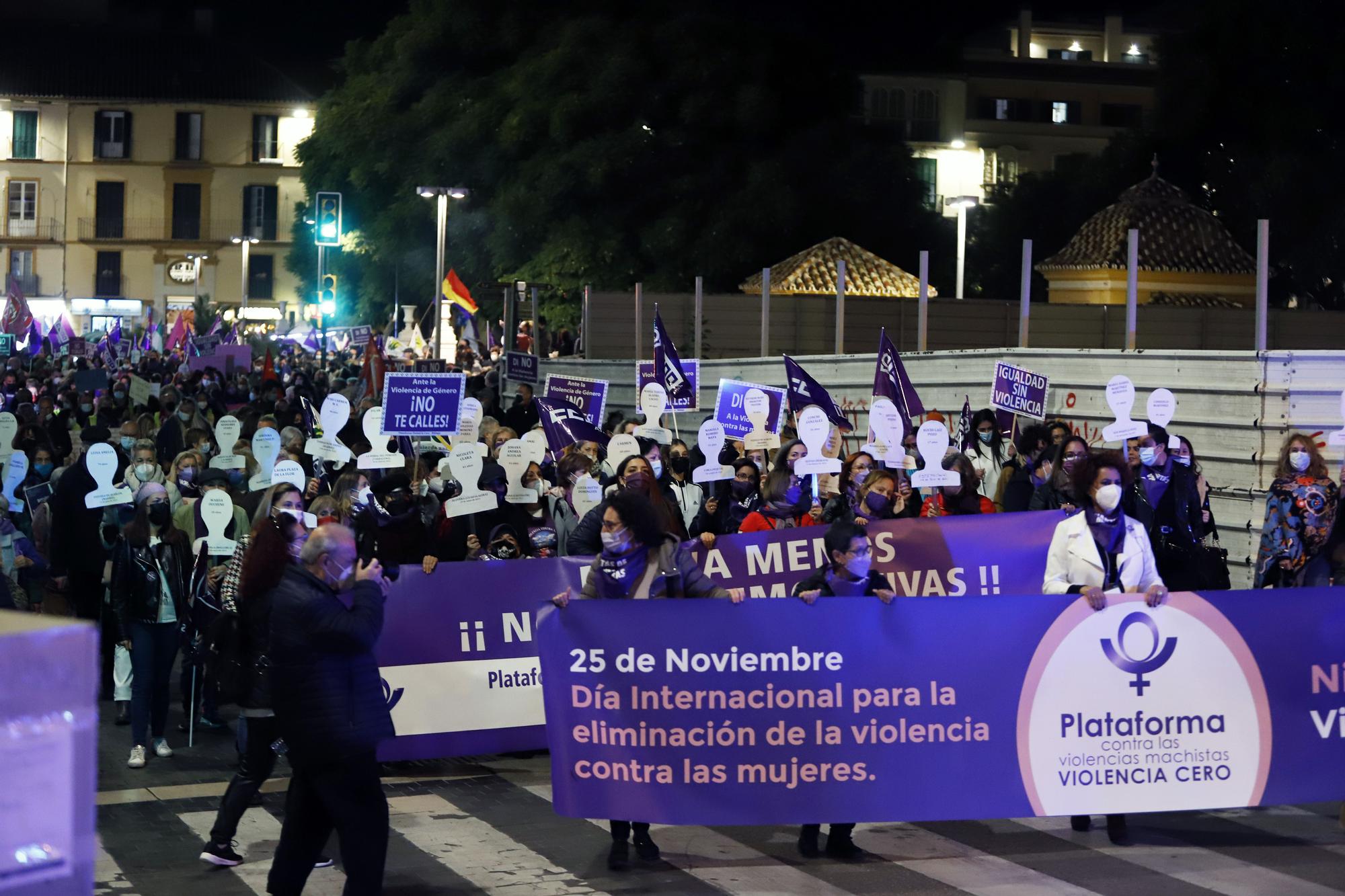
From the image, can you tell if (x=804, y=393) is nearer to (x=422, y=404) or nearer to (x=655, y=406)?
(x=655, y=406)

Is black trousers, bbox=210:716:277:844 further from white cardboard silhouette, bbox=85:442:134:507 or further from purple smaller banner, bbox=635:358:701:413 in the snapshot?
purple smaller banner, bbox=635:358:701:413

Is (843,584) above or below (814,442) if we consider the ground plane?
below

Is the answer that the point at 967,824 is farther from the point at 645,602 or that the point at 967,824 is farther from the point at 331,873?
the point at 331,873

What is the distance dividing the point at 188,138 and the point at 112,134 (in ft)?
10.3

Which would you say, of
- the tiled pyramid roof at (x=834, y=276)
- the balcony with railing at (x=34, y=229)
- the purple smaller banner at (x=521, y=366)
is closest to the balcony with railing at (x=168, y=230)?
the balcony with railing at (x=34, y=229)

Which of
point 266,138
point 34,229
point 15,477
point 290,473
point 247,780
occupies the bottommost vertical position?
point 247,780

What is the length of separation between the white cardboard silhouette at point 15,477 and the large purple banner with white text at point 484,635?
5.05 metres

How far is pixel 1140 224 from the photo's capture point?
107 feet

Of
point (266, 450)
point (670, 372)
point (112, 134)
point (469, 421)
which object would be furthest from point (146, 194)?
point (266, 450)

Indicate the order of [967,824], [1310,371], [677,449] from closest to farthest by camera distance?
1. [967,824]
2. [1310,371]
3. [677,449]

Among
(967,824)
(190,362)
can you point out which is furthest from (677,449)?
(190,362)

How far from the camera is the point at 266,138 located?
8338 centimetres

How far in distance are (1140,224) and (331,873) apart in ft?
87.8

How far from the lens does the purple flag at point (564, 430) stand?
1529 centimetres
